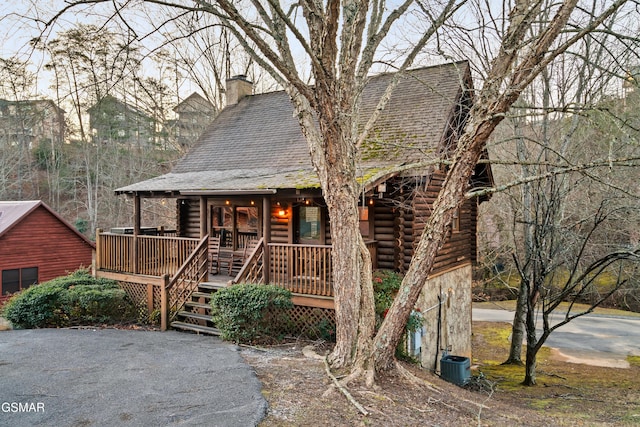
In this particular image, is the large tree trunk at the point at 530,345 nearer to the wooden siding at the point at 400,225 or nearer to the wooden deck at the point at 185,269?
the wooden siding at the point at 400,225

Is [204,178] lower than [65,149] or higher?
lower

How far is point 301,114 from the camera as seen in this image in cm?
721

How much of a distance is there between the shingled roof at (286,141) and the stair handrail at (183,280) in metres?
1.52

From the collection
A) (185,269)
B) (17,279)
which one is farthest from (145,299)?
(17,279)

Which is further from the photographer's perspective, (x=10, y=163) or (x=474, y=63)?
(x=10, y=163)

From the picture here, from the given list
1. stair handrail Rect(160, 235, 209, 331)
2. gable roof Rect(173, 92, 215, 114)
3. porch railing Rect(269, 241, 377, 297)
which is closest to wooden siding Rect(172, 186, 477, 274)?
porch railing Rect(269, 241, 377, 297)

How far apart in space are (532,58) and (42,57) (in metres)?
6.63

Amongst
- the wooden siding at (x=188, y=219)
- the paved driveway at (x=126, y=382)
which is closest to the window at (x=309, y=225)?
the paved driveway at (x=126, y=382)

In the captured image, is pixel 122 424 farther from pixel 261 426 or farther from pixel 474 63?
pixel 474 63

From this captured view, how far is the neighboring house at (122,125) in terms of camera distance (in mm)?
26031

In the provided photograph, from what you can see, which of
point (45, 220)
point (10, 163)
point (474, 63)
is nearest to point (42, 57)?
point (474, 63)

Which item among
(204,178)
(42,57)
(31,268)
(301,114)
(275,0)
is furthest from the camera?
(31,268)

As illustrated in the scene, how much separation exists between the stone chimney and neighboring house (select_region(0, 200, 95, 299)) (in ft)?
31.0

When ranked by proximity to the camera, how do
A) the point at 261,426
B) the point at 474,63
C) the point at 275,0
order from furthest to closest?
the point at 474,63 < the point at 275,0 < the point at 261,426
